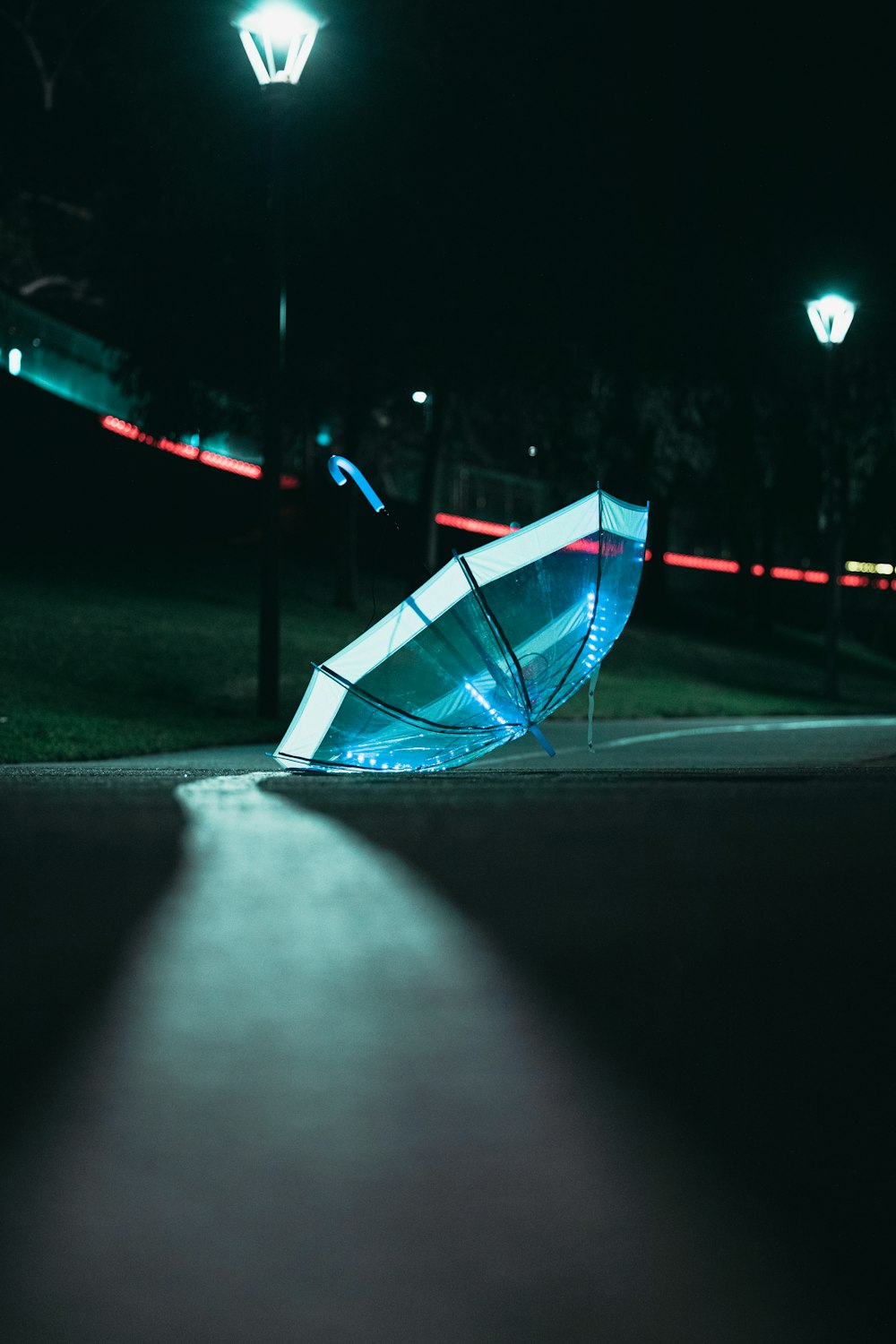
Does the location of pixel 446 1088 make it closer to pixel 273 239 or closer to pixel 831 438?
pixel 273 239

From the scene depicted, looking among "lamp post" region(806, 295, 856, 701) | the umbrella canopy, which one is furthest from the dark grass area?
the umbrella canopy

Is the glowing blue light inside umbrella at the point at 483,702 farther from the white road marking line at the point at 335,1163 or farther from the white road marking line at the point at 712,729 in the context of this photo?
the white road marking line at the point at 335,1163

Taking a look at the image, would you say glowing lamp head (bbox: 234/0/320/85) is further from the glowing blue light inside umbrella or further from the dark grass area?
the glowing blue light inside umbrella

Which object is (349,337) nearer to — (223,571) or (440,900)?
(223,571)

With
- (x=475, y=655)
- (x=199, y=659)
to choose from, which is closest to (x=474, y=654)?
(x=475, y=655)

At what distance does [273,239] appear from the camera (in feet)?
62.5

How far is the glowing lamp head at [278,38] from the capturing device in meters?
17.5

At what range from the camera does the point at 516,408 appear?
119 feet

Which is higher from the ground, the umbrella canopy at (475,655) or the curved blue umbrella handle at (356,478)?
the curved blue umbrella handle at (356,478)

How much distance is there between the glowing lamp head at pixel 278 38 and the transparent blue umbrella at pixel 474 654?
5994 millimetres

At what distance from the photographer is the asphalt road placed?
3719mm

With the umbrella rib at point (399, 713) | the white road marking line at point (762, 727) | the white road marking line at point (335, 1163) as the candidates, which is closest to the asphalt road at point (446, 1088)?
the white road marking line at point (335, 1163)

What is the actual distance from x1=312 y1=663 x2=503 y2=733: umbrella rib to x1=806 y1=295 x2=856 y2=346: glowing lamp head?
1616 centimetres

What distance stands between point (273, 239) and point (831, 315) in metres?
12.0
